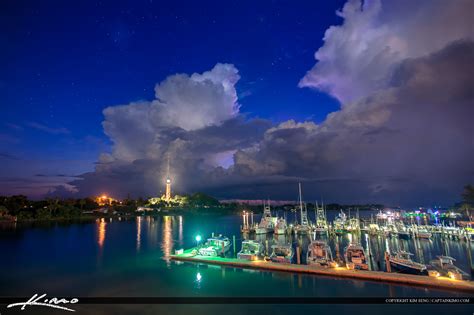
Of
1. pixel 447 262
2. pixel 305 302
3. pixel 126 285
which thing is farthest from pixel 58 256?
pixel 447 262

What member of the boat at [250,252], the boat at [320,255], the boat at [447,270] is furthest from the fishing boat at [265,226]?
the boat at [447,270]

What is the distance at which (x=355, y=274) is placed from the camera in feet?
85.8

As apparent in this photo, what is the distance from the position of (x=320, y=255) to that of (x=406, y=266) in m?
10.1

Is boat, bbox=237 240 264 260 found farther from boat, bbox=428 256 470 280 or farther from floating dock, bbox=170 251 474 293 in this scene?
boat, bbox=428 256 470 280

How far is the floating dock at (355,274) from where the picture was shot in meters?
22.5

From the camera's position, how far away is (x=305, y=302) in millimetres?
22422

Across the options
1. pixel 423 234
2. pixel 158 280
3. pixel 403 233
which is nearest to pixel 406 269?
pixel 158 280

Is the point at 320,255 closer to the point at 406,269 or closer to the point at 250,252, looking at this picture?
the point at 250,252

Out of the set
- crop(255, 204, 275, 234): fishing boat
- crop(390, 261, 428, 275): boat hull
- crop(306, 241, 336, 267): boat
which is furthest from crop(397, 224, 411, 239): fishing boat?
crop(306, 241, 336, 267): boat

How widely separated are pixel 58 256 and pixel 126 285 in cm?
2935

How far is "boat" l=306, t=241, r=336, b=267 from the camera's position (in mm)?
29859

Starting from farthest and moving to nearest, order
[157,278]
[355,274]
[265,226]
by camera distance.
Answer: [265,226], [157,278], [355,274]

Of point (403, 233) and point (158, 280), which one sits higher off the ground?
point (158, 280)

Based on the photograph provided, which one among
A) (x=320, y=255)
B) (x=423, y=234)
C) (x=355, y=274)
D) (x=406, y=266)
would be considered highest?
(x=320, y=255)
